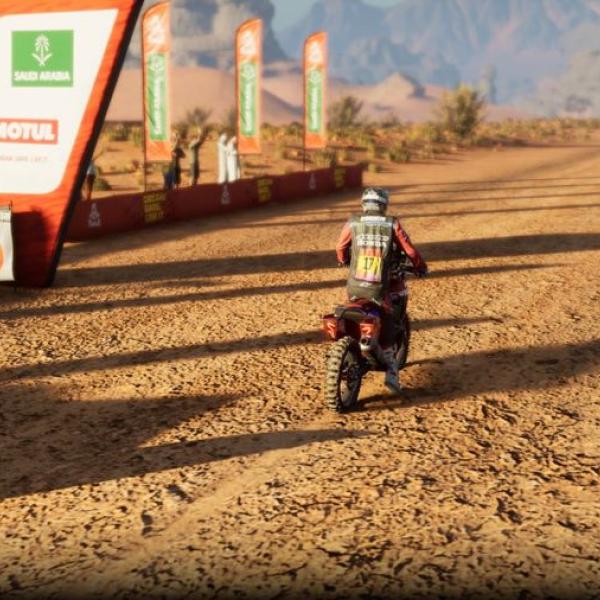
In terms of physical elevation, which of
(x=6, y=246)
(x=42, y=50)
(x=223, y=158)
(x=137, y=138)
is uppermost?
(x=137, y=138)

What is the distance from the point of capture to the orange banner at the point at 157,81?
1980cm

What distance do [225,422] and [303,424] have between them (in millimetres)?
637

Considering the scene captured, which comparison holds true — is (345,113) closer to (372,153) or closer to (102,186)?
(372,153)

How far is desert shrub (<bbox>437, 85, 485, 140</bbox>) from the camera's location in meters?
51.2

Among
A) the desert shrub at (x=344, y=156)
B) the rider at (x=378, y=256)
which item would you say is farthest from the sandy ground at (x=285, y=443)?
the desert shrub at (x=344, y=156)

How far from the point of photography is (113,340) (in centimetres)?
898

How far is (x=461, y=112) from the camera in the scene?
169 feet

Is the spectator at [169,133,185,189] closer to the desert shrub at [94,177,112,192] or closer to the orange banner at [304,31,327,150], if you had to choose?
the desert shrub at [94,177,112,192]

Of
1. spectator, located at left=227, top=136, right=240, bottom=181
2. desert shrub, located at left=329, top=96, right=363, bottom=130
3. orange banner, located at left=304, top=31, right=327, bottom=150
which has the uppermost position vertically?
desert shrub, located at left=329, top=96, right=363, bottom=130

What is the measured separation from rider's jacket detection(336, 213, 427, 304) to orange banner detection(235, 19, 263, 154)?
1673 centimetres

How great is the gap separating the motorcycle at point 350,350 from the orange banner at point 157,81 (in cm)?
1458

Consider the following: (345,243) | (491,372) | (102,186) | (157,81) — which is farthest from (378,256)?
(102,186)

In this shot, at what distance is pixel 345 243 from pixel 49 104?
228 inches

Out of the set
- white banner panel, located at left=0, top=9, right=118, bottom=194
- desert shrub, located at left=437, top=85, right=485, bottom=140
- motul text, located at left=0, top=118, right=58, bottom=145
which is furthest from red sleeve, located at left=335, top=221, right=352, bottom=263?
desert shrub, located at left=437, top=85, right=485, bottom=140
